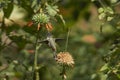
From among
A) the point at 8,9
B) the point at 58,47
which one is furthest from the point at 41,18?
the point at 8,9

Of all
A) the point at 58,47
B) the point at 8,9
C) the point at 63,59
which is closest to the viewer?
the point at 63,59

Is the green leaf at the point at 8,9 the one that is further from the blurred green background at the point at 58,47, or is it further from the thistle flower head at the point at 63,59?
the thistle flower head at the point at 63,59

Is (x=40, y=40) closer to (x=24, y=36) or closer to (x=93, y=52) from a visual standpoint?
(x=24, y=36)

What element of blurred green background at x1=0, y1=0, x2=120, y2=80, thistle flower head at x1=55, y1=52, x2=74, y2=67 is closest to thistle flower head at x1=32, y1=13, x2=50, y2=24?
blurred green background at x1=0, y1=0, x2=120, y2=80

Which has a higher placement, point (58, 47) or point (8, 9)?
point (8, 9)

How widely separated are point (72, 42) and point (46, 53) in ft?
3.98

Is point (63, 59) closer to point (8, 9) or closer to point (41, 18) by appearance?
point (41, 18)

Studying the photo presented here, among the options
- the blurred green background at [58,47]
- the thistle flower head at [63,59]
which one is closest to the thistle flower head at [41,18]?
the blurred green background at [58,47]

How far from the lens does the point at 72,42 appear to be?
461 cm

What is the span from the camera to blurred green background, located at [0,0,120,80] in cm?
278

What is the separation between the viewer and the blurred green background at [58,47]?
2.78 m

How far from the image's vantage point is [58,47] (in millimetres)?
2658

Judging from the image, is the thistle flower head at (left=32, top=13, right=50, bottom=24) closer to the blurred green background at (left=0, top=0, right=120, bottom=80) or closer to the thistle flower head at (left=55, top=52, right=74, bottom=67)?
the blurred green background at (left=0, top=0, right=120, bottom=80)

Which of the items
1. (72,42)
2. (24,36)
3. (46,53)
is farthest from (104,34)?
(24,36)
